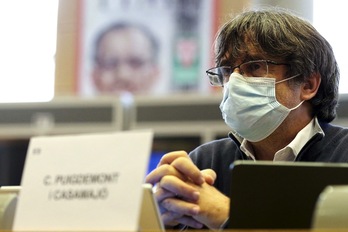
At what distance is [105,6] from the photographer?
15.9 feet

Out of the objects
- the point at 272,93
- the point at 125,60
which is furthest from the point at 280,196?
the point at 125,60

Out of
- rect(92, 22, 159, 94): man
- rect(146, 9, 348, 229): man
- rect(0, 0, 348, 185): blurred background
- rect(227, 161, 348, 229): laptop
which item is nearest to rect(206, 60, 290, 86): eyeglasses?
rect(146, 9, 348, 229): man

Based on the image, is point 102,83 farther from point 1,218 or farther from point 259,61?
point 1,218

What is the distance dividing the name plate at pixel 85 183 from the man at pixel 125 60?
3.60 meters

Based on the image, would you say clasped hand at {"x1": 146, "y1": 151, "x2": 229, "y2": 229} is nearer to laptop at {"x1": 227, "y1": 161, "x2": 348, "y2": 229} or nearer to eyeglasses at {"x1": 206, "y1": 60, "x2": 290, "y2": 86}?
laptop at {"x1": 227, "y1": 161, "x2": 348, "y2": 229}

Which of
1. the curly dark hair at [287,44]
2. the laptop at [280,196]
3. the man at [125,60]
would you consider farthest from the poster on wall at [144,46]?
the laptop at [280,196]

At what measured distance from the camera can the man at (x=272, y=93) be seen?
1.79m

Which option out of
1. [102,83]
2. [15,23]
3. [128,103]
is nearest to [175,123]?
[128,103]

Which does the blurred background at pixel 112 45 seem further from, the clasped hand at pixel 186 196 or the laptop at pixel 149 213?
the laptop at pixel 149 213

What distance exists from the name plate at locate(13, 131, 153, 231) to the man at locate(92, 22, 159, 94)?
3.60 metres

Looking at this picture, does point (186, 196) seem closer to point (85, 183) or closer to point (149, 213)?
point (149, 213)

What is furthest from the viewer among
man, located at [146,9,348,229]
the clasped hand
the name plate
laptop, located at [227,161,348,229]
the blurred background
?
the blurred background

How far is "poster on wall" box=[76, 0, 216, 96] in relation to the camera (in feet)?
15.1

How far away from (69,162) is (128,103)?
8.54 ft
